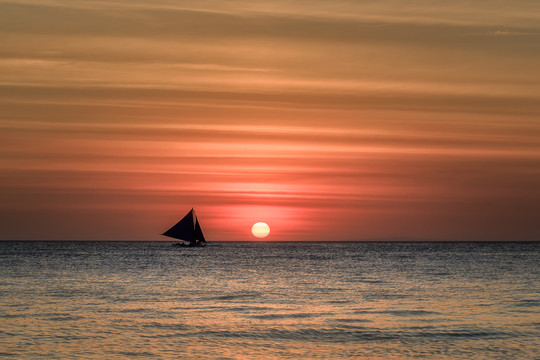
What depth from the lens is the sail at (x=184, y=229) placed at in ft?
564

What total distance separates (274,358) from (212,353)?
2617 mm

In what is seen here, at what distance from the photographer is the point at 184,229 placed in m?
175

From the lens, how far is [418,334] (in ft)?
110

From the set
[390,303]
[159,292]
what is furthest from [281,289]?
[390,303]

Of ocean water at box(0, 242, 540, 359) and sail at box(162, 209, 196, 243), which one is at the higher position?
sail at box(162, 209, 196, 243)

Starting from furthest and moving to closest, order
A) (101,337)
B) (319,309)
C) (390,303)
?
(390,303), (319,309), (101,337)

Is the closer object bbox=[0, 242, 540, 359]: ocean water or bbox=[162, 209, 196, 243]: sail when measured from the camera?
bbox=[0, 242, 540, 359]: ocean water

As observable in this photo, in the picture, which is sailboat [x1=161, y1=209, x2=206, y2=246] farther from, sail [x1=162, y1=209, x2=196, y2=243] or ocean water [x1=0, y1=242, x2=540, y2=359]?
Result: ocean water [x1=0, y1=242, x2=540, y2=359]

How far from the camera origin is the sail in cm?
17200

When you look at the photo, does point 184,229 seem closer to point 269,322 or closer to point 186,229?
point 186,229

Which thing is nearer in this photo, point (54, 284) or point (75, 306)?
point (75, 306)

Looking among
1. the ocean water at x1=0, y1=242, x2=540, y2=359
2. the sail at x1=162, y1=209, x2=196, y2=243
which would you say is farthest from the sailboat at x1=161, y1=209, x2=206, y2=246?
the ocean water at x1=0, y1=242, x2=540, y2=359

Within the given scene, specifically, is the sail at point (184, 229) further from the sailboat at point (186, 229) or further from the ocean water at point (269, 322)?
the ocean water at point (269, 322)

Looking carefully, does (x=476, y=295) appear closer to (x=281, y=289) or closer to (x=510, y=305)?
(x=510, y=305)
